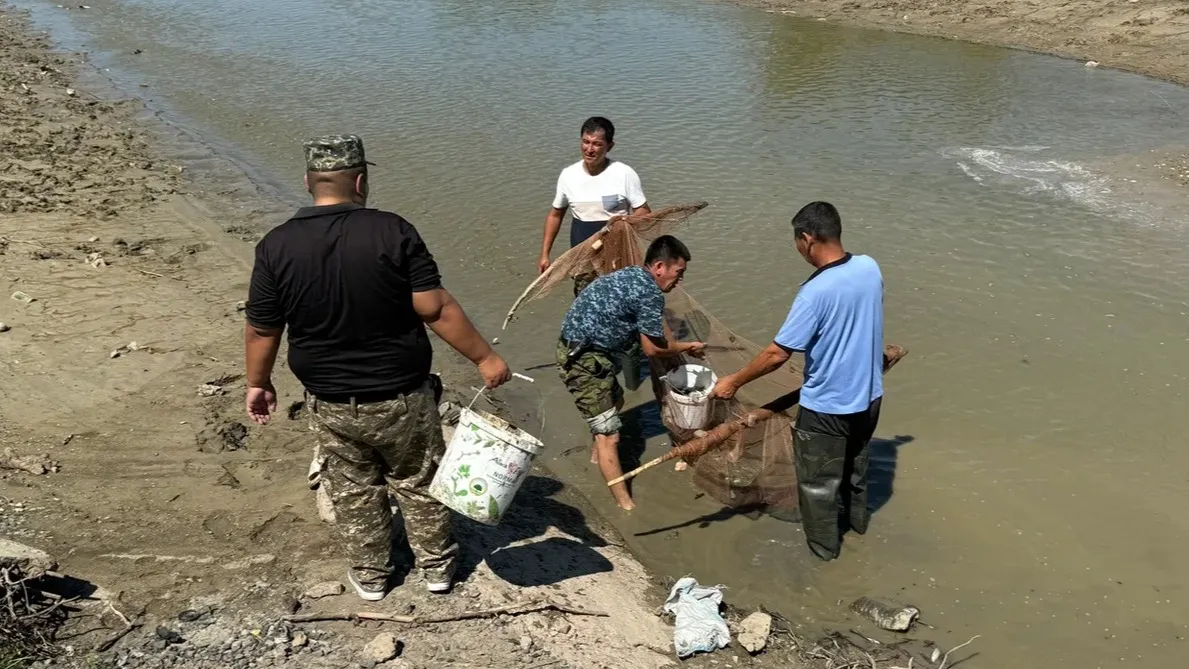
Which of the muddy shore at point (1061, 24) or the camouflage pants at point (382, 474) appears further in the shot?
the muddy shore at point (1061, 24)

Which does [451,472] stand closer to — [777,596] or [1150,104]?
[777,596]

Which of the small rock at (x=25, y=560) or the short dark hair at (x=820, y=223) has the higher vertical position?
the short dark hair at (x=820, y=223)

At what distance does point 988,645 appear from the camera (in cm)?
412

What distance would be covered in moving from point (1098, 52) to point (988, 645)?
42.9 feet

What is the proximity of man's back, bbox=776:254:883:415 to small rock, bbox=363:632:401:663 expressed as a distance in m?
1.96

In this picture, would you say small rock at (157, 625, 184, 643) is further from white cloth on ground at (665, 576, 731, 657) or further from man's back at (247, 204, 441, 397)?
white cloth on ground at (665, 576, 731, 657)

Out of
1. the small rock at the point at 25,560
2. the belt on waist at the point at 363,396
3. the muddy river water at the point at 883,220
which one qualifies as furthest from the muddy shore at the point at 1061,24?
the small rock at the point at 25,560

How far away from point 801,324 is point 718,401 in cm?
107

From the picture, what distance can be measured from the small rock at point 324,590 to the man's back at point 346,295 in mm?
955

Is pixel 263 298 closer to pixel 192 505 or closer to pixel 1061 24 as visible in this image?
pixel 192 505

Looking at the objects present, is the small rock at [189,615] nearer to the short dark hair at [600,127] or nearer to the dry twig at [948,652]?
the dry twig at [948,652]

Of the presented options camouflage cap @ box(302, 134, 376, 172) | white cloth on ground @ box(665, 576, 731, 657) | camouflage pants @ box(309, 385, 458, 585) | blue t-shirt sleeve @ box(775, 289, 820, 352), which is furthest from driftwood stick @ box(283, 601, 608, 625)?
camouflage cap @ box(302, 134, 376, 172)

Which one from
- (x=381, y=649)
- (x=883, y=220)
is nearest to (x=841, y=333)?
(x=381, y=649)

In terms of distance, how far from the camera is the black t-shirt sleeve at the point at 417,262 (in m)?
3.07
